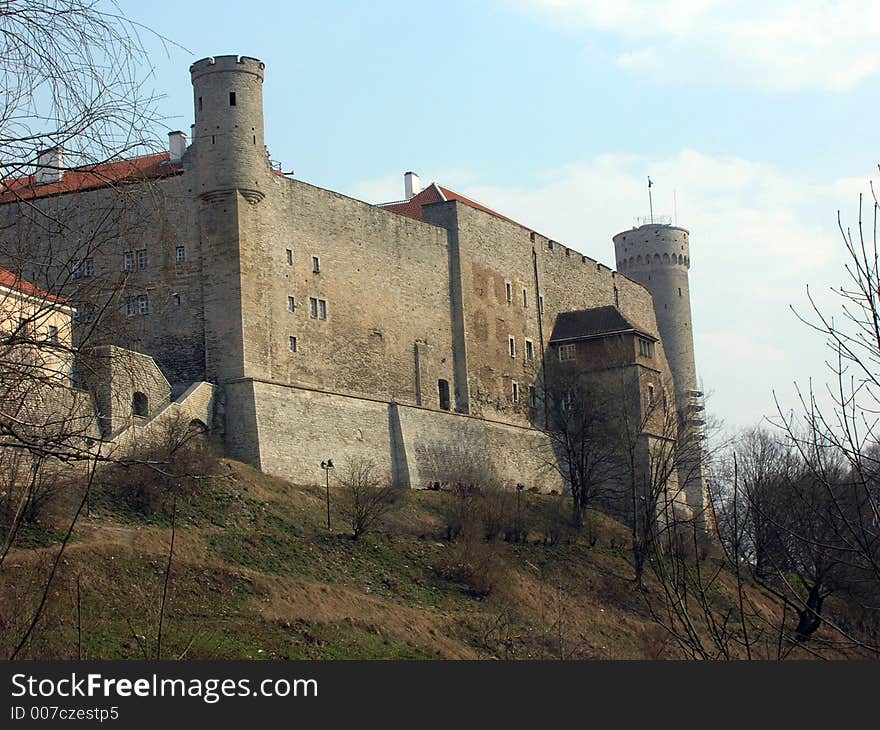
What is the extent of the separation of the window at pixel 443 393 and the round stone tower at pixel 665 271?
18819mm

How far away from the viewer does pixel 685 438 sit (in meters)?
48.0

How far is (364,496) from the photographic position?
3422cm

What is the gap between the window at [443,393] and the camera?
4406cm

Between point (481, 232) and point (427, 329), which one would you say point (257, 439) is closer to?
point (427, 329)

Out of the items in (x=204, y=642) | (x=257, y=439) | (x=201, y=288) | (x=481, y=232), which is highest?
(x=481, y=232)

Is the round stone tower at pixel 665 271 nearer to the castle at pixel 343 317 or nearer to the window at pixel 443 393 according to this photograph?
the castle at pixel 343 317

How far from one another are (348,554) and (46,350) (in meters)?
23.7

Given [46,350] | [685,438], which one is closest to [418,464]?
[685,438]

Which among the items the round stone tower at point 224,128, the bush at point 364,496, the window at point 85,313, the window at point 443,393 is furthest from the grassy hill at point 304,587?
the window at point 85,313

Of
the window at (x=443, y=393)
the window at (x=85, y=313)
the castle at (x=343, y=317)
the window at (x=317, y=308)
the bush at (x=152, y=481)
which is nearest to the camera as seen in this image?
the window at (x=85, y=313)

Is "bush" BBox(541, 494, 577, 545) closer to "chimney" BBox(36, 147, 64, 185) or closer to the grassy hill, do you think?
the grassy hill

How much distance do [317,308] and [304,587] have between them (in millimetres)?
11913

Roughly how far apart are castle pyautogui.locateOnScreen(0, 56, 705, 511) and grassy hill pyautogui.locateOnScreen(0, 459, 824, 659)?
8.10 ft

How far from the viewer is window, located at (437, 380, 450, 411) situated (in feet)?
145
